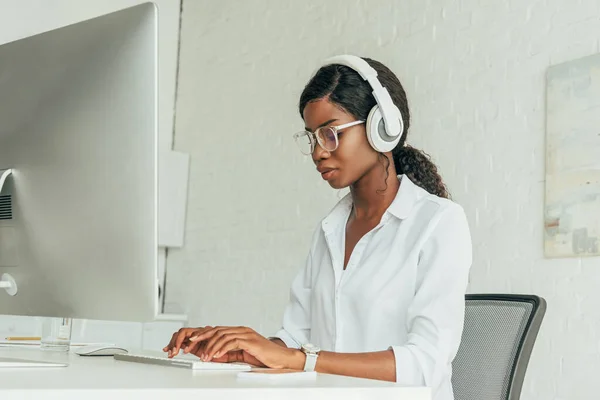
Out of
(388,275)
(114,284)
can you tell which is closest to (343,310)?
(388,275)

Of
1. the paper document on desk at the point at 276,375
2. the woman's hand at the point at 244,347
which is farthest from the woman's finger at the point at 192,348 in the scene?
the paper document on desk at the point at 276,375

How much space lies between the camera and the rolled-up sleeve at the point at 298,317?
2.12 metres

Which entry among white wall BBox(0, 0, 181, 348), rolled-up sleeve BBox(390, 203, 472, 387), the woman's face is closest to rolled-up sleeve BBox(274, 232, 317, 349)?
the woman's face

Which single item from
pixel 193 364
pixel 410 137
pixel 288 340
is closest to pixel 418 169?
pixel 288 340

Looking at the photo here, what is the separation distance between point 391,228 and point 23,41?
3.21 ft

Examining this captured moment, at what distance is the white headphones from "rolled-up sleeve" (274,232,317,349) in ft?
1.18

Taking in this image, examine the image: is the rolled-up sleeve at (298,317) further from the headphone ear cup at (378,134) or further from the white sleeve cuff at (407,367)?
the white sleeve cuff at (407,367)

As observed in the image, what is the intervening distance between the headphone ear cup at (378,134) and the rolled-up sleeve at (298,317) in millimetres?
348

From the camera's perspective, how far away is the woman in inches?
68.3

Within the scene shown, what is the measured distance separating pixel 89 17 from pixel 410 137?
2.32m

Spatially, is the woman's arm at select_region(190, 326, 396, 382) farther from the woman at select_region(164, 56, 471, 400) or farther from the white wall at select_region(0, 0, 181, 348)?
the white wall at select_region(0, 0, 181, 348)

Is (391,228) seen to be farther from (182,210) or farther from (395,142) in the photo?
(182,210)

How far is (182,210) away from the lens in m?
5.25

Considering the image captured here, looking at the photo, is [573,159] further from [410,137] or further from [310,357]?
[310,357]
